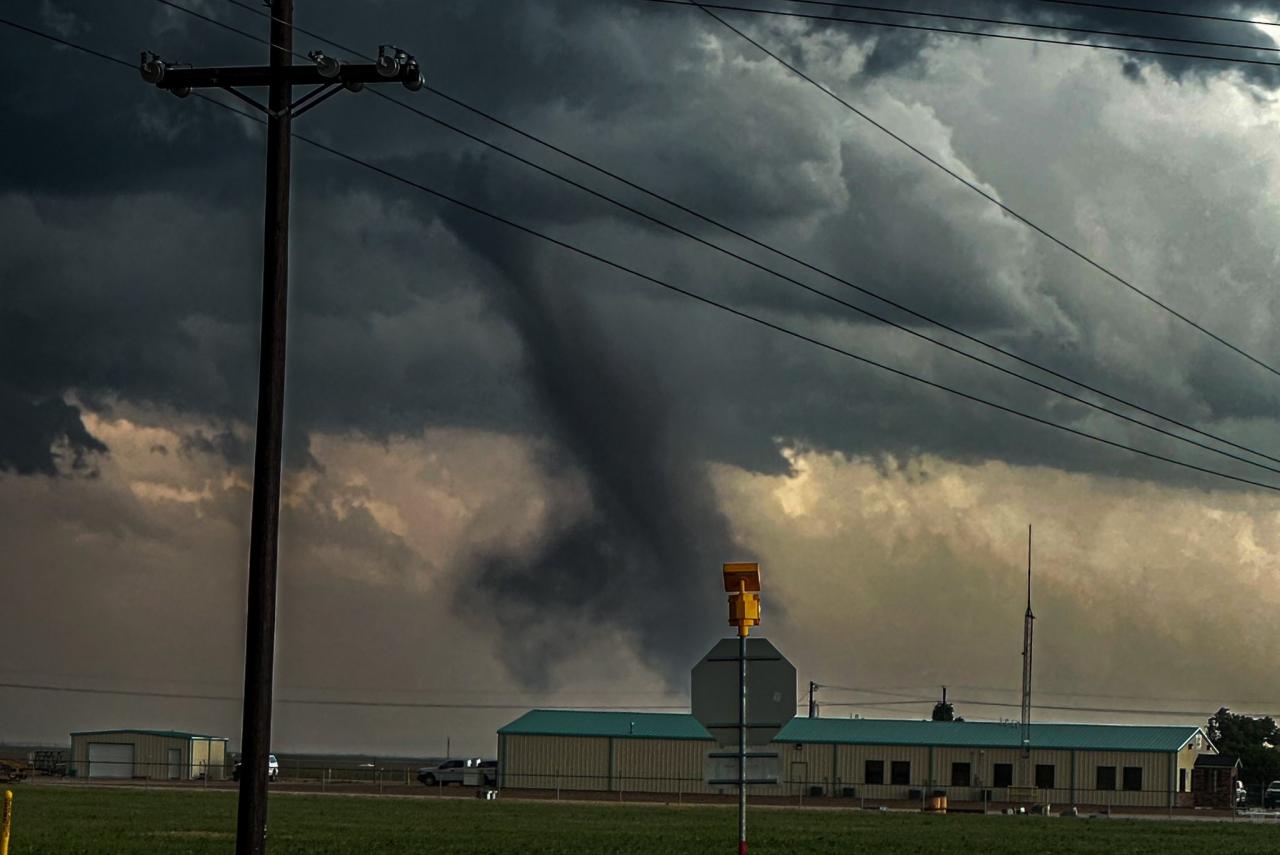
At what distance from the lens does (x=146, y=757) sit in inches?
4975

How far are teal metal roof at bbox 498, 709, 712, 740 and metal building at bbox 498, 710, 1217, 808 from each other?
0.36ft

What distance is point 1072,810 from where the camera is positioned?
94.9 metres

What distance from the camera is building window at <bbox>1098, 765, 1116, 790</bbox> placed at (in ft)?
364

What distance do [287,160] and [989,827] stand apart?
53.3m

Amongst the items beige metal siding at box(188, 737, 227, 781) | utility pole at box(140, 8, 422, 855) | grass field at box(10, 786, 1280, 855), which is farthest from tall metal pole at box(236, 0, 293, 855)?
beige metal siding at box(188, 737, 227, 781)

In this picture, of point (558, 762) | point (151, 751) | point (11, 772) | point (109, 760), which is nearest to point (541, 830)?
point (558, 762)

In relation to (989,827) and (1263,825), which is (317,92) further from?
(1263,825)

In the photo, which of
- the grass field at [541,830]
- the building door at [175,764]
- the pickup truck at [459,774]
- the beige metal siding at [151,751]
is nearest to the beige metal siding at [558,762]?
the pickup truck at [459,774]

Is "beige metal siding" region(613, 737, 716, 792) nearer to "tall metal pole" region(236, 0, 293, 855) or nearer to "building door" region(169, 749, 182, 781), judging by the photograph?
"building door" region(169, 749, 182, 781)

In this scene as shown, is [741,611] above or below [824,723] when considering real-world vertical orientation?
above

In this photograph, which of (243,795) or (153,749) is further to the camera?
(153,749)

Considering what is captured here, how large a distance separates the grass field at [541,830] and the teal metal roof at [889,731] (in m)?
29.5

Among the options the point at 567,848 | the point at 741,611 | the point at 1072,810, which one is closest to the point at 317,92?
the point at 741,611

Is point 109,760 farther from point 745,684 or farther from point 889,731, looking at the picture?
point 745,684
